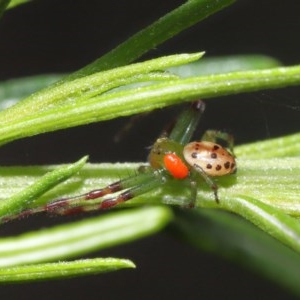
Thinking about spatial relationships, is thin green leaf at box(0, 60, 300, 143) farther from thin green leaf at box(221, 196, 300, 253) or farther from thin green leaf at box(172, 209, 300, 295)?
thin green leaf at box(172, 209, 300, 295)

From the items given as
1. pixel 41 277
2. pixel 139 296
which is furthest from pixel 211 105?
pixel 41 277

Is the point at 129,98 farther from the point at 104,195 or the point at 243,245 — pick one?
the point at 243,245

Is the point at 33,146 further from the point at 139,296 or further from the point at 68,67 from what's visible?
the point at 139,296

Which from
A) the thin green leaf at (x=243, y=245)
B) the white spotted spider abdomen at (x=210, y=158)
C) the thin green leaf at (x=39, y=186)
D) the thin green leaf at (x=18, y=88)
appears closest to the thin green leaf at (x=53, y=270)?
the thin green leaf at (x=39, y=186)

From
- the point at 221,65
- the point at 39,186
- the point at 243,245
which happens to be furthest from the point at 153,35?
the point at 243,245

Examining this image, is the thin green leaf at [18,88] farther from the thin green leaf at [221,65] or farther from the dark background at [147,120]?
the dark background at [147,120]

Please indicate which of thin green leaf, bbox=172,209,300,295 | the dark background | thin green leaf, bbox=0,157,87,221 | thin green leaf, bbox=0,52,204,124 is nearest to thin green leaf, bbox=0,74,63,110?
thin green leaf, bbox=172,209,300,295
